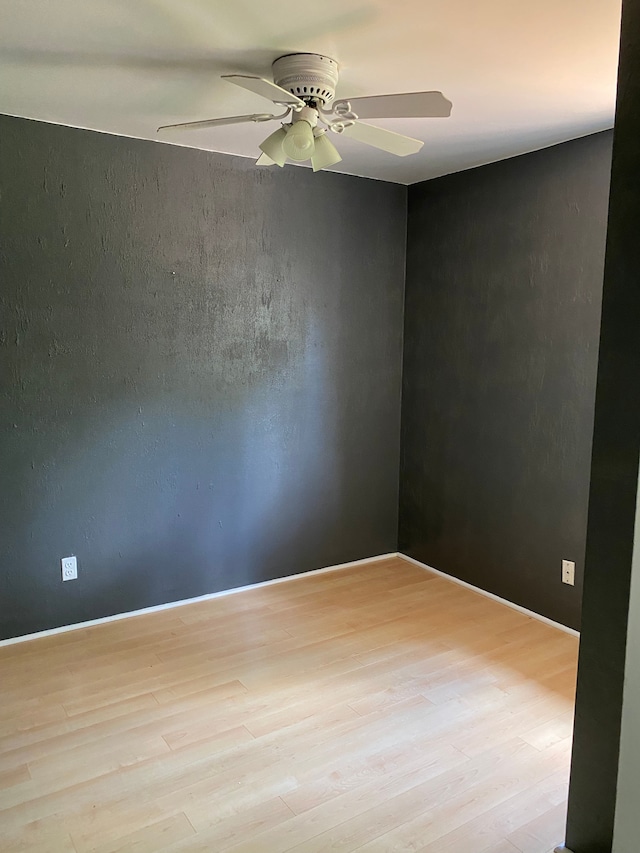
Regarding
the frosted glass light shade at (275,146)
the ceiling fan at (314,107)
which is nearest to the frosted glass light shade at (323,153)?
the ceiling fan at (314,107)

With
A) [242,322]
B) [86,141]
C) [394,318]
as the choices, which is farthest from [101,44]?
[394,318]

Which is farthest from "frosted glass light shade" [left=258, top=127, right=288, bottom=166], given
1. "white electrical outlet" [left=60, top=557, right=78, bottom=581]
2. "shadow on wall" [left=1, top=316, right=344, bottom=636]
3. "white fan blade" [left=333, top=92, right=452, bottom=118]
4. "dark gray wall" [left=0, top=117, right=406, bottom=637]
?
"white electrical outlet" [left=60, top=557, right=78, bottom=581]

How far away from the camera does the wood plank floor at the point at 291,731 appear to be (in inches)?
73.5

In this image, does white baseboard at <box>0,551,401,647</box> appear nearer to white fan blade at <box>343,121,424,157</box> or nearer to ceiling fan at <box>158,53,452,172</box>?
ceiling fan at <box>158,53,452,172</box>

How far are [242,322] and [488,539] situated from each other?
6.10 ft

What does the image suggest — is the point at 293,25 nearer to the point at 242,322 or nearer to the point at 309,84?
the point at 309,84

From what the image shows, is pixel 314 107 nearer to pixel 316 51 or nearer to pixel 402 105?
pixel 316 51

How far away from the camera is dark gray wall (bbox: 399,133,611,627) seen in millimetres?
3004

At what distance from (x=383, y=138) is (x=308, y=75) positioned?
14.0 inches

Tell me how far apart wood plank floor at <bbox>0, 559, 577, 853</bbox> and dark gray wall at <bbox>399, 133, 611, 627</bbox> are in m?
0.46

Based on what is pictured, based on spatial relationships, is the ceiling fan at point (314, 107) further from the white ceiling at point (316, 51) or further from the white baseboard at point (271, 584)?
the white baseboard at point (271, 584)

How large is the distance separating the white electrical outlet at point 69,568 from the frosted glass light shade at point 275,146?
6.87 feet

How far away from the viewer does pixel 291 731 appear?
2.32 meters

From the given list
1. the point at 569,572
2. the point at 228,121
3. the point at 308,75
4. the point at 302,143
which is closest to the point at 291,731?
the point at 569,572
